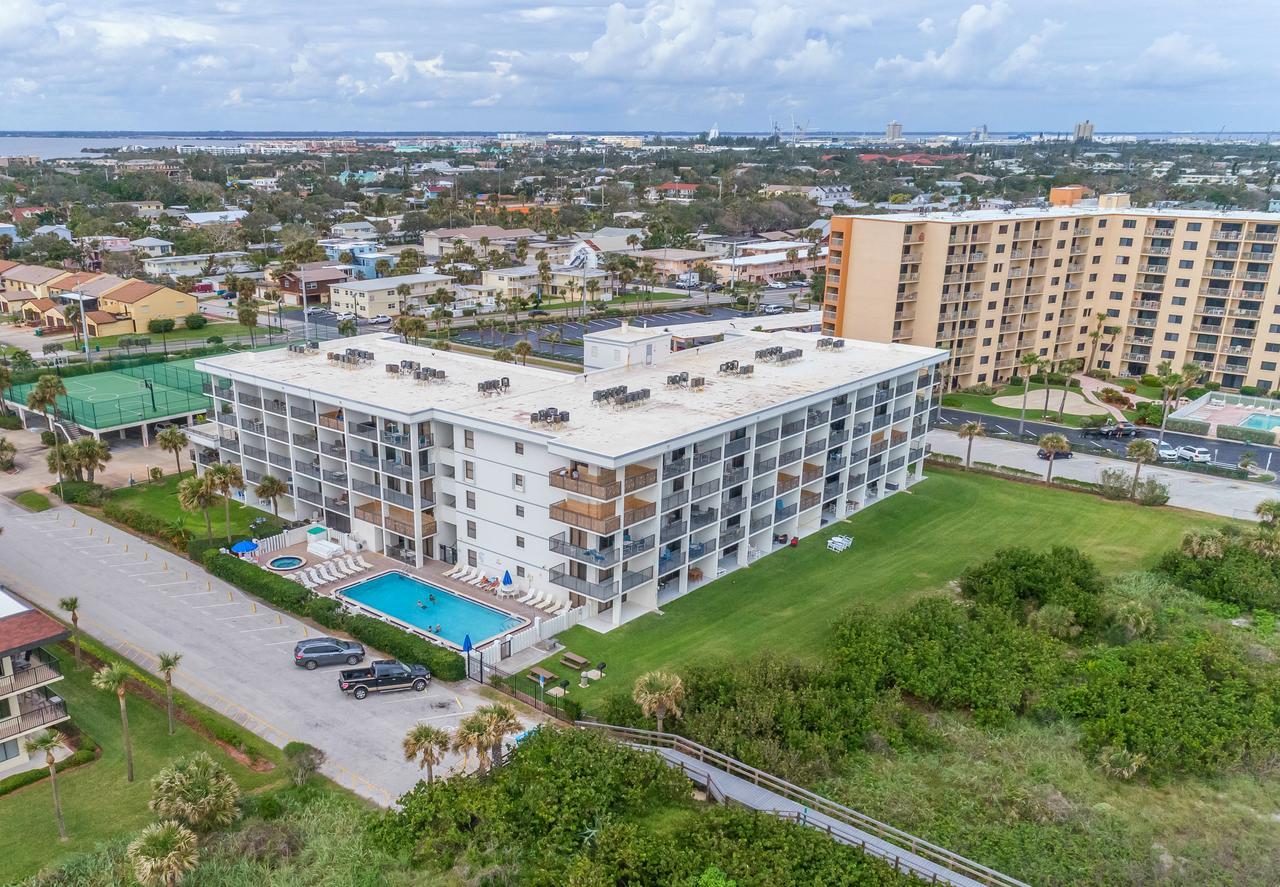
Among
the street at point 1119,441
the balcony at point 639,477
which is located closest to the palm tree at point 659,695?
the balcony at point 639,477

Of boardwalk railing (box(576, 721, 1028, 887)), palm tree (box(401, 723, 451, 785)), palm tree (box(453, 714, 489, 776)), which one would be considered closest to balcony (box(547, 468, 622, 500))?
boardwalk railing (box(576, 721, 1028, 887))

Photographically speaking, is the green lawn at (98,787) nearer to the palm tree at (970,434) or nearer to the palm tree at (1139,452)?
the palm tree at (970,434)

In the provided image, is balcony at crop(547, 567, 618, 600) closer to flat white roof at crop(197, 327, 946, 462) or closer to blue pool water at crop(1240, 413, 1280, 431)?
flat white roof at crop(197, 327, 946, 462)

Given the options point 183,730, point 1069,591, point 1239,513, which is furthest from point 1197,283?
point 183,730

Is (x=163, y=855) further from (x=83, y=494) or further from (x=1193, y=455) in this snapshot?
(x=1193, y=455)

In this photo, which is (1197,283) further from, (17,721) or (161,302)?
(161,302)

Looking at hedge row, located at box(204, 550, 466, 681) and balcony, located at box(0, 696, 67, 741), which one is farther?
hedge row, located at box(204, 550, 466, 681)

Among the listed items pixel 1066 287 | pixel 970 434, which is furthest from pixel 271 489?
pixel 1066 287
